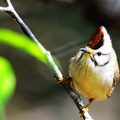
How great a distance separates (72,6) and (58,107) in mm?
1339

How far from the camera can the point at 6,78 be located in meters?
0.22

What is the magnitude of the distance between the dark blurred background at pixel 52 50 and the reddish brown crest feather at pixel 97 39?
1282 mm

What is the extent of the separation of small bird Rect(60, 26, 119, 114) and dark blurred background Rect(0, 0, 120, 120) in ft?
3.89

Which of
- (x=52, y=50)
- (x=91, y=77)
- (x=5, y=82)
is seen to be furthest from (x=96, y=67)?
(x=52, y=50)

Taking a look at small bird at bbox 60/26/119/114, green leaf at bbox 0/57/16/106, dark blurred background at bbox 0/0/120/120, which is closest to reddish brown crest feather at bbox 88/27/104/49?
small bird at bbox 60/26/119/114

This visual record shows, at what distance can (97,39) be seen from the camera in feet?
3.06

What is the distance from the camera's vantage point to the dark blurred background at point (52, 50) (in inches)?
88.0

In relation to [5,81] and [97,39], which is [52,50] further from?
[5,81]

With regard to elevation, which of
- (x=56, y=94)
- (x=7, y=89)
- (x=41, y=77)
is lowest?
(x=7, y=89)

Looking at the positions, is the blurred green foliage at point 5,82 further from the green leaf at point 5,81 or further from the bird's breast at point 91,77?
the bird's breast at point 91,77

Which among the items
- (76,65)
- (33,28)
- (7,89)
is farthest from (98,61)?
(33,28)

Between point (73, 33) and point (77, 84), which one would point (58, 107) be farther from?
point (77, 84)

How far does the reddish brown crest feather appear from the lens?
92cm

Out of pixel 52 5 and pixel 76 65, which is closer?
pixel 76 65
